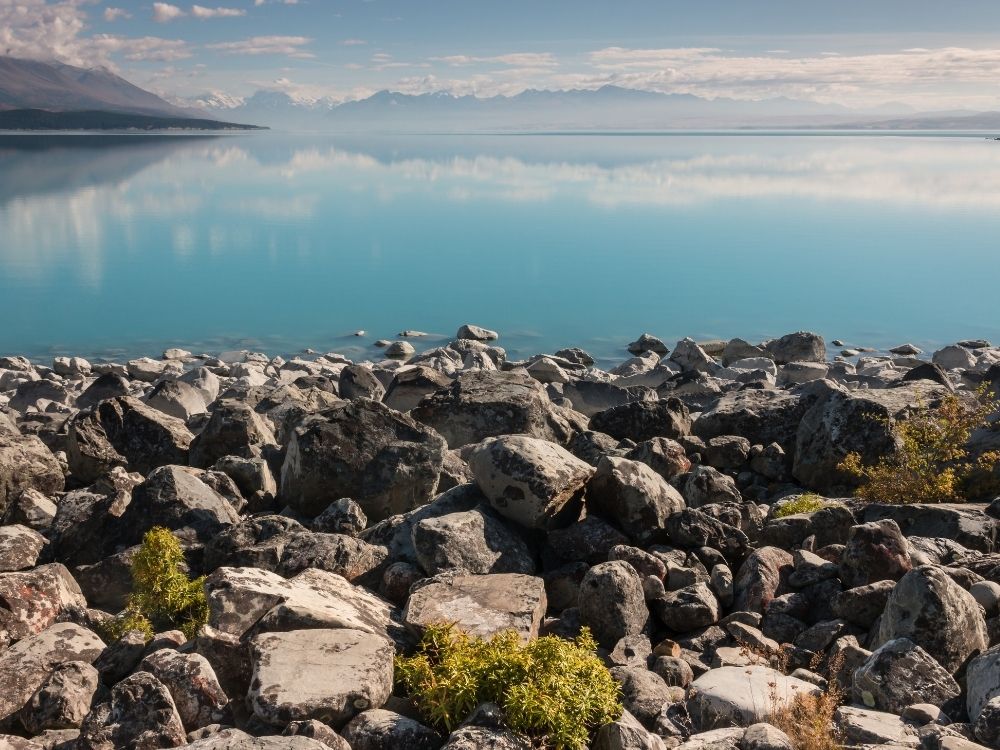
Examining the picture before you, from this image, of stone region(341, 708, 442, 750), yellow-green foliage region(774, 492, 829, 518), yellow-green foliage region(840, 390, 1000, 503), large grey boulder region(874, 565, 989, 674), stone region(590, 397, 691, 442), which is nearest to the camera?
stone region(341, 708, 442, 750)

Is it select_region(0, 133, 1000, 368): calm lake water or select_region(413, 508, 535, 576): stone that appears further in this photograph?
select_region(0, 133, 1000, 368): calm lake water

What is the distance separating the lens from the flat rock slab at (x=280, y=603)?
9219 mm

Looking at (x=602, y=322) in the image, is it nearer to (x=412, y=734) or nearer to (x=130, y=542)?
(x=130, y=542)

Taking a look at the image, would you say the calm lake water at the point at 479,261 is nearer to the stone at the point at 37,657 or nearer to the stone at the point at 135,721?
the stone at the point at 37,657

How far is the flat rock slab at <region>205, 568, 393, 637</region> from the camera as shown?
30.2 ft

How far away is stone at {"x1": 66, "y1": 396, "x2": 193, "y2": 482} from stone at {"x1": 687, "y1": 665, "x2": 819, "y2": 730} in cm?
1069

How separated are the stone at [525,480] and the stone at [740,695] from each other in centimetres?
364

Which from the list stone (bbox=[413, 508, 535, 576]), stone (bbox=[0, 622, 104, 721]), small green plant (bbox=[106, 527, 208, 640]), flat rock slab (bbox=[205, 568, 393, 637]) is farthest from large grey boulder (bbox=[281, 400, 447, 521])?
stone (bbox=[0, 622, 104, 721])

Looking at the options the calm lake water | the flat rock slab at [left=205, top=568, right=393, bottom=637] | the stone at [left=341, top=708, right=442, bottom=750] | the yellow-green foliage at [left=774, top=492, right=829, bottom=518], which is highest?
the flat rock slab at [left=205, top=568, right=393, bottom=637]

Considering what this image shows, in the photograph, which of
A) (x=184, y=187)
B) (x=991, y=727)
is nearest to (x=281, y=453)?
(x=991, y=727)

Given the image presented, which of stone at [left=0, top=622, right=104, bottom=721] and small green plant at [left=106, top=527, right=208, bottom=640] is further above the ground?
small green plant at [left=106, top=527, right=208, bottom=640]

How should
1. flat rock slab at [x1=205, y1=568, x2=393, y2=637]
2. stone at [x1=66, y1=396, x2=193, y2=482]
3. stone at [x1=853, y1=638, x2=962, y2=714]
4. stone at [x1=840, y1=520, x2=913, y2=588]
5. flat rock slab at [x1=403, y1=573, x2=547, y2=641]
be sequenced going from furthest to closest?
stone at [x1=66, y1=396, x2=193, y2=482] → stone at [x1=840, y1=520, x2=913, y2=588] → flat rock slab at [x1=403, y1=573, x2=547, y2=641] → flat rock slab at [x1=205, y1=568, x2=393, y2=637] → stone at [x1=853, y1=638, x2=962, y2=714]

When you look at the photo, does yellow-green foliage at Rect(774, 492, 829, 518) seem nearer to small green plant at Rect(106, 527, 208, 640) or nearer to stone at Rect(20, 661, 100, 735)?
small green plant at Rect(106, 527, 208, 640)

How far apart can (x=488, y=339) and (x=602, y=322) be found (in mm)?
7043
